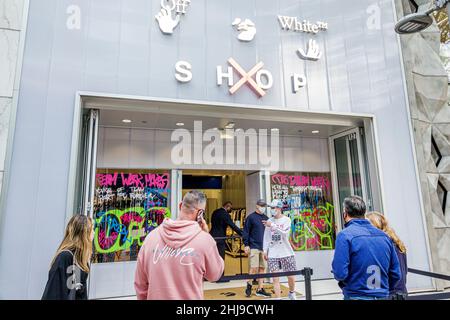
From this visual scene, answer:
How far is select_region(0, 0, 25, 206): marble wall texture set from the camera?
3454mm

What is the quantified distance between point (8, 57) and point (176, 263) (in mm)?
3540

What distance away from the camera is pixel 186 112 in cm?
449

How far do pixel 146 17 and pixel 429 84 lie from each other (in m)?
5.36

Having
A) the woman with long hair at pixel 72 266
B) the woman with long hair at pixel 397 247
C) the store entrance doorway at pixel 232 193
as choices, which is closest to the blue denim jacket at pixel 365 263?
the woman with long hair at pixel 397 247

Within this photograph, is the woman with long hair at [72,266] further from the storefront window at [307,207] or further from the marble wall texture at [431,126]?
the marble wall texture at [431,126]

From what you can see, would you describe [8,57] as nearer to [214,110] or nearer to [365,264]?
[214,110]

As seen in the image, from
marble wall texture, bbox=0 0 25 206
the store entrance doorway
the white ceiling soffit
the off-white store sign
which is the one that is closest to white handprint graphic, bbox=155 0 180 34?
the off-white store sign

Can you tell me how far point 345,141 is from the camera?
6.08 m

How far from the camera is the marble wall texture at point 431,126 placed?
5.17 m

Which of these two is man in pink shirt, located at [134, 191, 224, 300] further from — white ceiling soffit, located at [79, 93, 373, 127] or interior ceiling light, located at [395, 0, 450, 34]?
interior ceiling light, located at [395, 0, 450, 34]

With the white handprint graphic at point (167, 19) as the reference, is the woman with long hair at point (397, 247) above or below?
below

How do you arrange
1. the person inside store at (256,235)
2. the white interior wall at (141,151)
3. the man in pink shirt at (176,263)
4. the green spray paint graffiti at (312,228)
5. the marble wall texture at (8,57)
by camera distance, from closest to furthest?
1. the man in pink shirt at (176,263)
2. the marble wall texture at (8,57)
3. the person inside store at (256,235)
4. the white interior wall at (141,151)
5. the green spray paint graffiti at (312,228)

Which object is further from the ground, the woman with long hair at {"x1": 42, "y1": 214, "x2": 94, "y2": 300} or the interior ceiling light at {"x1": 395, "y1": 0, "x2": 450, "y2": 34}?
the interior ceiling light at {"x1": 395, "y1": 0, "x2": 450, "y2": 34}

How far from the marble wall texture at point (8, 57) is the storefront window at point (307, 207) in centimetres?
463
